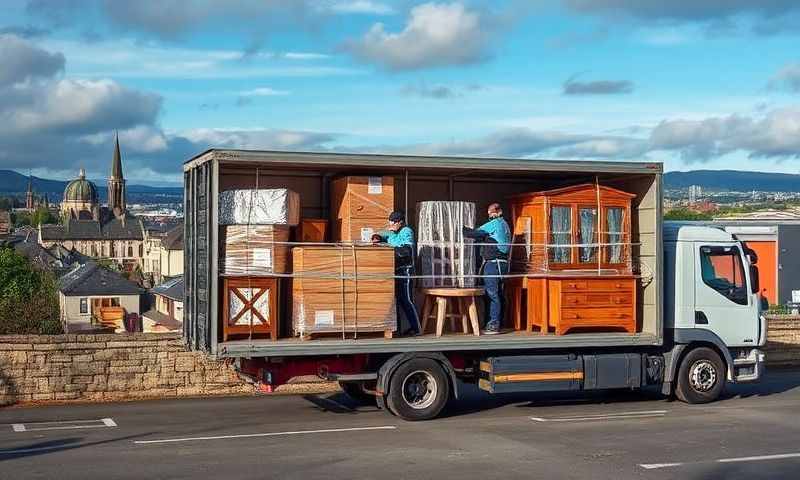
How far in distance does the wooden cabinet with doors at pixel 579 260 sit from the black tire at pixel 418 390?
186cm

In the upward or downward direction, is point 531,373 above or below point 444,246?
below

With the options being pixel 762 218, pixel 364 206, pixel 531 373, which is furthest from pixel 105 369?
pixel 762 218

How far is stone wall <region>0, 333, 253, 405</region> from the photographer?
586 inches

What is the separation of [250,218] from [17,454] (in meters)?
3.91

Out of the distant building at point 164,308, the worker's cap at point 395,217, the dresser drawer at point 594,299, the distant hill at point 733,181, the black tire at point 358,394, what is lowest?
the distant building at point 164,308

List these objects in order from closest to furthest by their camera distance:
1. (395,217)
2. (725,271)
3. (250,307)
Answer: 1. (250,307)
2. (395,217)
3. (725,271)

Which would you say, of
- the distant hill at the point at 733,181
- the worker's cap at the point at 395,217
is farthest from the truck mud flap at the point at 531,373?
the distant hill at the point at 733,181

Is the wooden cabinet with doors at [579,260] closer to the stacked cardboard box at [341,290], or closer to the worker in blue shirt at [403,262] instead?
the worker in blue shirt at [403,262]

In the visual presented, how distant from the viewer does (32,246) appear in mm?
189375

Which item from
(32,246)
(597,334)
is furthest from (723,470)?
(32,246)

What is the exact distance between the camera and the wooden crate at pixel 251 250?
12977 mm

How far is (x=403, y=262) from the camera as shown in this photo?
45.9 ft

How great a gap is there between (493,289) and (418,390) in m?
1.84

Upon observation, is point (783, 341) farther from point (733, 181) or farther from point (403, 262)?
point (733, 181)
